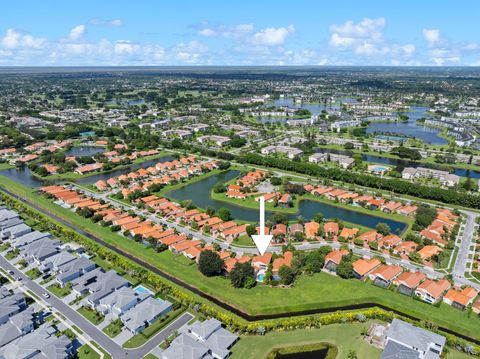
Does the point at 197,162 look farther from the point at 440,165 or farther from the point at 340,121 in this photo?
the point at 340,121

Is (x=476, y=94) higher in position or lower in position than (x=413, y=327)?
higher

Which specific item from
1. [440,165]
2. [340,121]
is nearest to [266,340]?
[440,165]

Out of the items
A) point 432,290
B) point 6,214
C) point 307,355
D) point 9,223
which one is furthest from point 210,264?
point 6,214

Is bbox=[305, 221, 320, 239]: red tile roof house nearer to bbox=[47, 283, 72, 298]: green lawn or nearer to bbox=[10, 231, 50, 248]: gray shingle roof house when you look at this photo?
bbox=[47, 283, 72, 298]: green lawn

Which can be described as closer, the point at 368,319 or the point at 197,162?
the point at 368,319

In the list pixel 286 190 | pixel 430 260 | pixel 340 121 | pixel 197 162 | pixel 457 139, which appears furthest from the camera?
pixel 340 121

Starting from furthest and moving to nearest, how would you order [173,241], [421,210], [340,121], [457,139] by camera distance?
[340,121]
[457,139]
[421,210]
[173,241]
